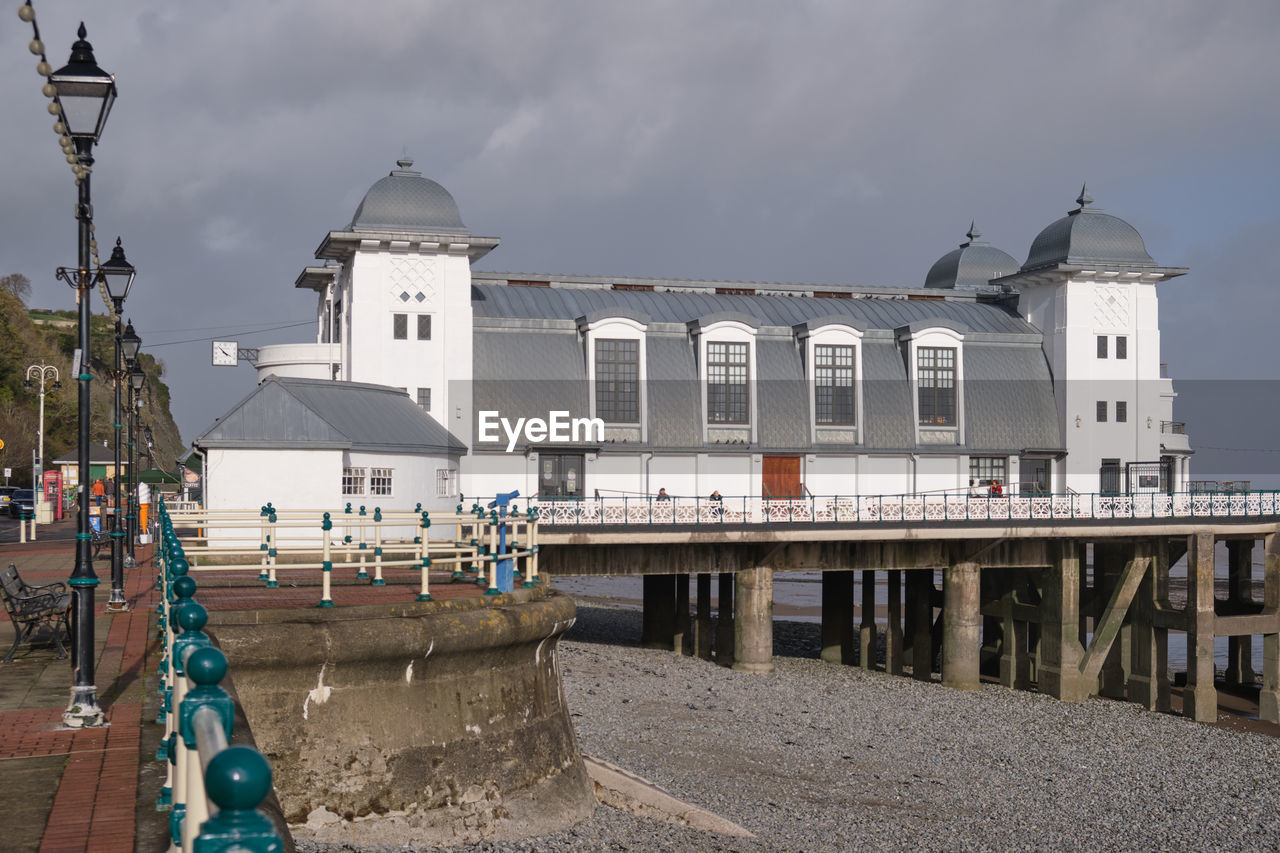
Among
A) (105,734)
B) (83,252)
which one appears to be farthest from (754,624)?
(105,734)

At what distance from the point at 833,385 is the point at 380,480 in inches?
653

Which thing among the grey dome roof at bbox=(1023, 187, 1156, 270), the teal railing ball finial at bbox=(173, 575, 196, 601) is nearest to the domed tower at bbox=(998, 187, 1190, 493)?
the grey dome roof at bbox=(1023, 187, 1156, 270)

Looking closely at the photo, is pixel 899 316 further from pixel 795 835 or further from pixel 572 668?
pixel 795 835

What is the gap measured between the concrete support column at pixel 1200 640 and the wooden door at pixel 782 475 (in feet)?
39.1

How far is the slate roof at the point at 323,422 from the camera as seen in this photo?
2733cm

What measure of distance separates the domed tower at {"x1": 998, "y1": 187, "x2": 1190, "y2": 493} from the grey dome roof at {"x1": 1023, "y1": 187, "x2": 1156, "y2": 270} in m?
0.03

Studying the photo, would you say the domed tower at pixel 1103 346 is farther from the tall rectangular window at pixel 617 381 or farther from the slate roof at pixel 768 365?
the tall rectangular window at pixel 617 381

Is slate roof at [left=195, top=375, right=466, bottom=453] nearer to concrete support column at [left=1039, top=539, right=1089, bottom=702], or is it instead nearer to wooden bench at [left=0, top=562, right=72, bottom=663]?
wooden bench at [left=0, top=562, right=72, bottom=663]

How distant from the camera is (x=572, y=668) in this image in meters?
29.7

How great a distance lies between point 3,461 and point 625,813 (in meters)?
74.5

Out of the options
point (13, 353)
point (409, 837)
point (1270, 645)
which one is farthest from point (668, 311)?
point (13, 353)

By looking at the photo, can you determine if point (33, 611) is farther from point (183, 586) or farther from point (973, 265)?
point (973, 265)

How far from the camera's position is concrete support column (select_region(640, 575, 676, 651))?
36.7 m

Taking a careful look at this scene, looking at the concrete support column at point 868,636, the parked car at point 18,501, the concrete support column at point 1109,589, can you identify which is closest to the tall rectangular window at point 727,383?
the concrete support column at point 868,636
